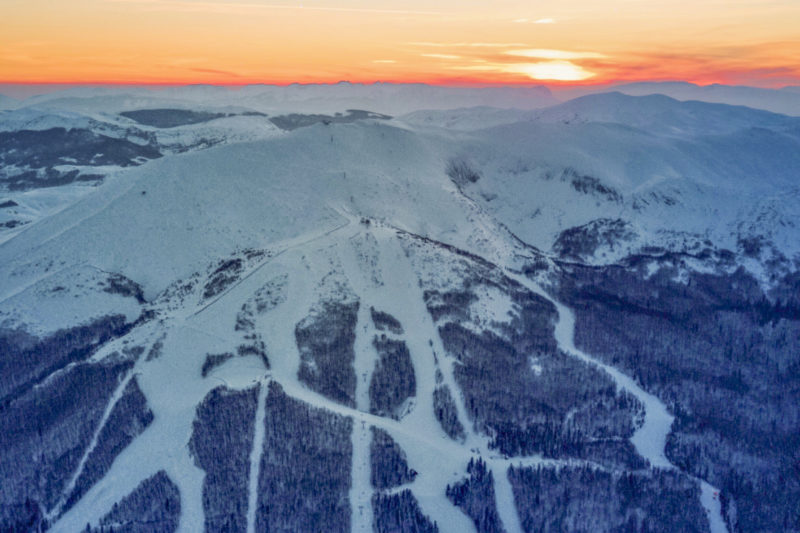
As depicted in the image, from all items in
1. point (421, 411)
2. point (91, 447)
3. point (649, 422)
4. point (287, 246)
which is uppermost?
point (287, 246)

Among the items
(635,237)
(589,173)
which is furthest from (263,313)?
(589,173)

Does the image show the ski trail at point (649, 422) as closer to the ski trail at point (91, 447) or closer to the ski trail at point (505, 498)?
the ski trail at point (505, 498)

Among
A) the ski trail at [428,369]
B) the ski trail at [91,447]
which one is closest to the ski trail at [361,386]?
the ski trail at [428,369]

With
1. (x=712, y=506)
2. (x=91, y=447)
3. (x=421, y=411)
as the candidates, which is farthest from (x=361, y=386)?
(x=712, y=506)

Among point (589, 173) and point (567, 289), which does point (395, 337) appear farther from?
point (589, 173)

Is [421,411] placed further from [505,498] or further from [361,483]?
[505,498]

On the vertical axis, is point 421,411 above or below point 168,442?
below
